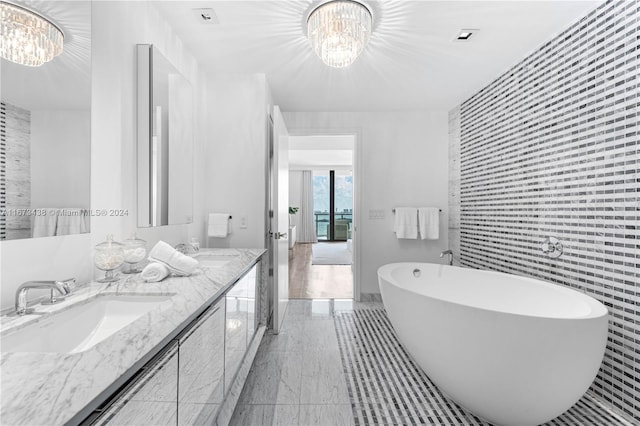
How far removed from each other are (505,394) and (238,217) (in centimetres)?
218

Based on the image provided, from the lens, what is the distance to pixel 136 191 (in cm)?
182

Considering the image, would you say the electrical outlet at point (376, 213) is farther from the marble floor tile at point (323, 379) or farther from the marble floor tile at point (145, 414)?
the marble floor tile at point (145, 414)

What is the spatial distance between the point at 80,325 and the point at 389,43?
2.38 m

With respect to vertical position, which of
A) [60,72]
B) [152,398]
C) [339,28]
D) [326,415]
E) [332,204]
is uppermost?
[339,28]

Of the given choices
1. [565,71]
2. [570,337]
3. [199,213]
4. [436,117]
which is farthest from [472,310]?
[436,117]

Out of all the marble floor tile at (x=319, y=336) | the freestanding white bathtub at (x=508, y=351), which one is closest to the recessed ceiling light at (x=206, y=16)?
the freestanding white bathtub at (x=508, y=351)

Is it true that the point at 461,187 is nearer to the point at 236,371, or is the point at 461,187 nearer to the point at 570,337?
the point at 570,337

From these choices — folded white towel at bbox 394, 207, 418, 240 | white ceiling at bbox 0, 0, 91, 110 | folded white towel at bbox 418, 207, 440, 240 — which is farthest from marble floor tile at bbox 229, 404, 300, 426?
folded white towel at bbox 418, 207, 440, 240

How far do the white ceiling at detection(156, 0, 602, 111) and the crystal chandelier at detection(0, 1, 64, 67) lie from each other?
3.04 feet

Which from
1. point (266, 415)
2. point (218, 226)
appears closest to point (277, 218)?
point (218, 226)

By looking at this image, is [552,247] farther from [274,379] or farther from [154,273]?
[154,273]

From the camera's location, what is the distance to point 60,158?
1261 mm

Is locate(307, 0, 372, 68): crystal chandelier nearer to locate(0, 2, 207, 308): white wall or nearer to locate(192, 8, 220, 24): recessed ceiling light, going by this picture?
locate(192, 8, 220, 24): recessed ceiling light

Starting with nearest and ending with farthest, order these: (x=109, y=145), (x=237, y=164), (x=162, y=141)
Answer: (x=109, y=145), (x=162, y=141), (x=237, y=164)
